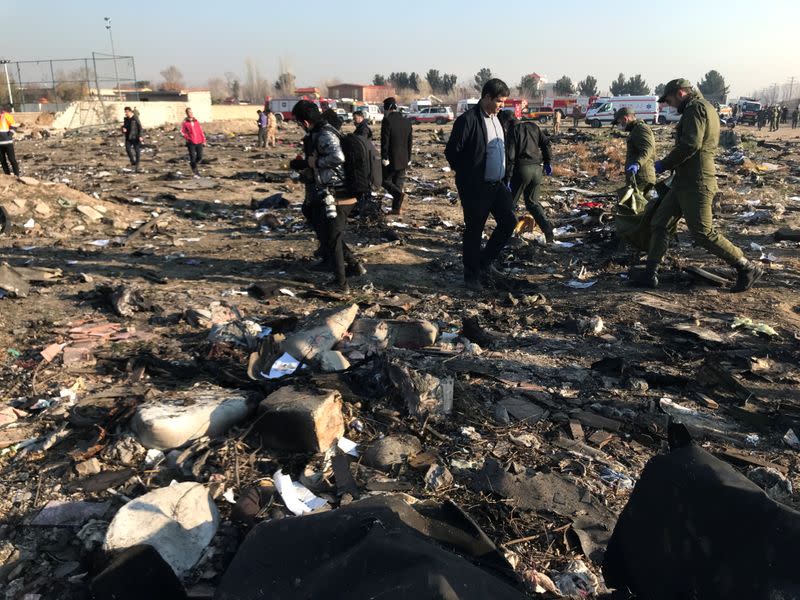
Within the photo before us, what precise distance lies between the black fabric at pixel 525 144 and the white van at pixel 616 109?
1191 inches

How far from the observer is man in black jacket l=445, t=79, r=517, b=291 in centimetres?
525

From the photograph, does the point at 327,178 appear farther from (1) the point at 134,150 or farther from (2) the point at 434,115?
(2) the point at 434,115

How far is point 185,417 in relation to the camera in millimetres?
3057

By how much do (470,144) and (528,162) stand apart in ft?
7.55

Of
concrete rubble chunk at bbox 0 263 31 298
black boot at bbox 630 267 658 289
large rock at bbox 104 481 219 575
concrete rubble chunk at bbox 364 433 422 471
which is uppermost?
concrete rubble chunk at bbox 0 263 31 298

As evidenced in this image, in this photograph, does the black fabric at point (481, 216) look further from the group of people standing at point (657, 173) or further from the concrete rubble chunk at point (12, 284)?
the concrete rubble chunk at point (12, 284)

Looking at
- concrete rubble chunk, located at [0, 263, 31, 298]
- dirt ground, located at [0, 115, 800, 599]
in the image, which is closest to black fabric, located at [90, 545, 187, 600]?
dirt ground, located at [0, 115, 800, 599]

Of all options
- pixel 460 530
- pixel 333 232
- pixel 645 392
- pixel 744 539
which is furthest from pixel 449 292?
pixel 744 539

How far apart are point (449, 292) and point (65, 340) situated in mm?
3405

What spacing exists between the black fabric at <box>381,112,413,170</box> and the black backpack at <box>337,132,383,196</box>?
3.22 meters

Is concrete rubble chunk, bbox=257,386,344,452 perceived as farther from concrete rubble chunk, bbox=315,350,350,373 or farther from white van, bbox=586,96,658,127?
white van, bbox=586,96,658,127

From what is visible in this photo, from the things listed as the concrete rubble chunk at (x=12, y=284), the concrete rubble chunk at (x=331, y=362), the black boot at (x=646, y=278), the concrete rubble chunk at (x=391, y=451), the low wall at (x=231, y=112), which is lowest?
the concrete rubble chunk at (x=391, y=451)

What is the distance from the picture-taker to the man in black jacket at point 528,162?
23.4ft

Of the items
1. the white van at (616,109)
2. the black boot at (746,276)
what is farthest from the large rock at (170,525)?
the white van at (616,109)
